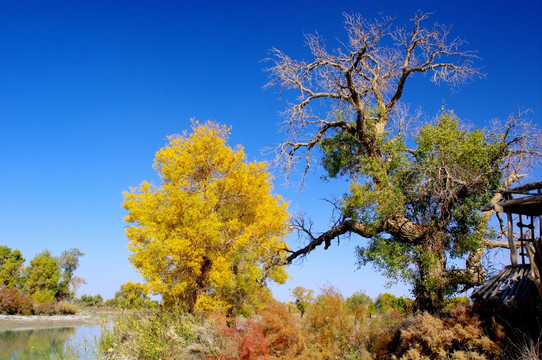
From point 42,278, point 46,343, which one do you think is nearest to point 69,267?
point 42,278

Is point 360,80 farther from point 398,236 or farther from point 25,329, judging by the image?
point 25,329

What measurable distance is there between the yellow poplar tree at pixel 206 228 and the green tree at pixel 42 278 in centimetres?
3763

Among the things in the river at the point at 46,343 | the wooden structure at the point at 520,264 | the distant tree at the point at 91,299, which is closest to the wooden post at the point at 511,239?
the wooden structure at the point at 520,264

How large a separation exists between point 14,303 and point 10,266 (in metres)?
9.73

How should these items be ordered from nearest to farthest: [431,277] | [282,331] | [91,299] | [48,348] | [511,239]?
1. [511,239]
2. [282,331]
3. [431,277]
4. [48,348]
5. [91,299]

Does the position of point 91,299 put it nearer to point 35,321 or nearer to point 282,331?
point 35,321

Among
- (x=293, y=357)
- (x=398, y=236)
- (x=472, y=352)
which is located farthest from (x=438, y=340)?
(x=398, y=236)

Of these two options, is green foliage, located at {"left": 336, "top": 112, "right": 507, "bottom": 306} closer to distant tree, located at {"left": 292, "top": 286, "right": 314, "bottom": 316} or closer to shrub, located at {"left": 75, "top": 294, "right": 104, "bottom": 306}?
distant tree, located at {"left": 292, "top": 286, "right": 314, "bottom": 316}

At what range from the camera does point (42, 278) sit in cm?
4994

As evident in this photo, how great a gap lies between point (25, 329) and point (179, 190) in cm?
2550

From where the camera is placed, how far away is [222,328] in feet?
36.9

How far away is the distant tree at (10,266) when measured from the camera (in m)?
47.0

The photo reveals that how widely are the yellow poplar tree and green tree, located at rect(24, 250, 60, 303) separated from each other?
37.6 m

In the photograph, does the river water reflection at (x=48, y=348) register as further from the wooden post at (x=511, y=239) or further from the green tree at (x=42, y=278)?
the green tree at (x=42, y=278)
